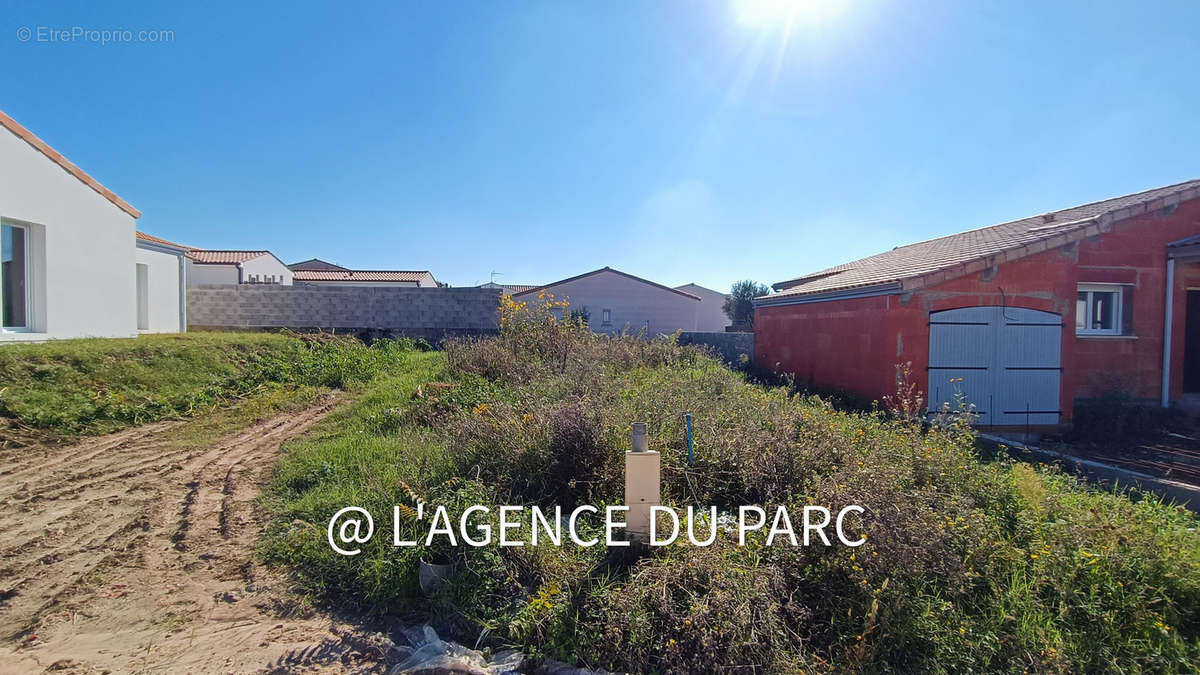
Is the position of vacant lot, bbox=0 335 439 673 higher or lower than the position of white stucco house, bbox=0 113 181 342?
lower

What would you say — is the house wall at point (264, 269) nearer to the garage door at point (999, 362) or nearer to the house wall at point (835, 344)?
the house wall at point (835, 344)

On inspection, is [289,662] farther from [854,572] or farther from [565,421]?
[854,572]

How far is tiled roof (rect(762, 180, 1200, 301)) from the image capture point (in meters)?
8.11

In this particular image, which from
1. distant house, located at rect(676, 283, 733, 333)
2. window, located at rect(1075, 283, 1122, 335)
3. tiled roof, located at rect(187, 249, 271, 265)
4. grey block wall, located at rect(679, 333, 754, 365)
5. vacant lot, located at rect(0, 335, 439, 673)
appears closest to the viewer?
vacant lot, located at rect(0, 335, 439, 673)

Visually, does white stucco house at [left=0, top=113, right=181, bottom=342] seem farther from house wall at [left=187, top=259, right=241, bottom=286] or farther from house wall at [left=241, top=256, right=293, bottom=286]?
house wall at [left=187, top=259, right=241, bottom=286]

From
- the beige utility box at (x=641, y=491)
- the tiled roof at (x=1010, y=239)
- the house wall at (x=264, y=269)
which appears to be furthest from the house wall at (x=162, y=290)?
the tiled roof at (x=1010, y=239)

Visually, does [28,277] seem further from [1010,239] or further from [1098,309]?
[1098,309]

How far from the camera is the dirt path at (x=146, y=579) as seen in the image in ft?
8.92

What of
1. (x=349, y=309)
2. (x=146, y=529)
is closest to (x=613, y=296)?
(x=349, y=309)

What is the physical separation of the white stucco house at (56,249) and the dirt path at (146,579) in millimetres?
4743

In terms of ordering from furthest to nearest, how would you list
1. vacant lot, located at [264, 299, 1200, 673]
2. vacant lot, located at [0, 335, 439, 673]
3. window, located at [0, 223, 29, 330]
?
window, located at [0, 223, 29, 330], vacant lot, located at [0, 335, 439, 673], vacant lot, located at [264, 299, 1200, 673]

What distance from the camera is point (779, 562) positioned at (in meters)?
3.02

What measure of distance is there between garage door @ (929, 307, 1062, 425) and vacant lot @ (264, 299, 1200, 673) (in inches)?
139

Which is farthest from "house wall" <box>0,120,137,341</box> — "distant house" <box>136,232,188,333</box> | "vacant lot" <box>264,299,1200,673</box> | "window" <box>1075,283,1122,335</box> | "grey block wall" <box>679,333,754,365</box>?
"window" <box>1075,283,1122,335</box>
